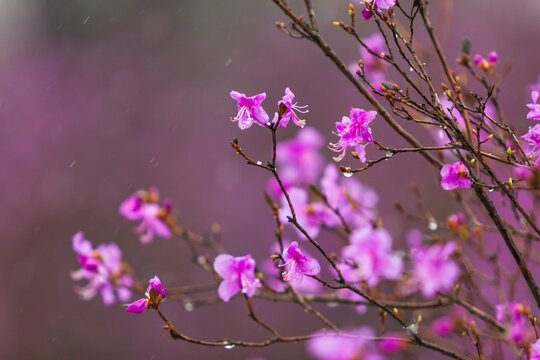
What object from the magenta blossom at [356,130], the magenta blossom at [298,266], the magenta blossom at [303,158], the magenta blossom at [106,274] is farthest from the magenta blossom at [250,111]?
the magenta blossom at [303,158]

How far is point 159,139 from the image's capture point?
27.5ft

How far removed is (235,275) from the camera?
1.52 metres

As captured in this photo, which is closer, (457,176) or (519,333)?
(457,176)

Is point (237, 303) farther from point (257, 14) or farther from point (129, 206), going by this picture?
point (257, 14)

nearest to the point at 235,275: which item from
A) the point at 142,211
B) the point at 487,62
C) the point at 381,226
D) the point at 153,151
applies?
the point at 381,226

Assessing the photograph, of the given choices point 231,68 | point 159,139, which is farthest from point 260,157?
point 231,68

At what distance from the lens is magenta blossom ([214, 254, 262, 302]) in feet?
4.91

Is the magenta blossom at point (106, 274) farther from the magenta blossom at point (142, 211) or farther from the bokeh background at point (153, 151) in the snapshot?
the bokeh background at point (153, 151)

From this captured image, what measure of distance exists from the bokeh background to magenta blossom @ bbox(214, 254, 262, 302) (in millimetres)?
5254

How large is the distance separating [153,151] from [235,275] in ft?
22.9

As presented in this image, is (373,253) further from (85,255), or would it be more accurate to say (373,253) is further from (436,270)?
(85,255)

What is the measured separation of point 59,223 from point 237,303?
288 cm

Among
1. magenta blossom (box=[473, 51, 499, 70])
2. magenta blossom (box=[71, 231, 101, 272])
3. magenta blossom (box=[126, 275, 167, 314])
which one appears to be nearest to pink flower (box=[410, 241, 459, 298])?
magenta blossom (box=[473, 51, 499, 70])

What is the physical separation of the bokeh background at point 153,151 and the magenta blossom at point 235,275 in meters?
5.25
